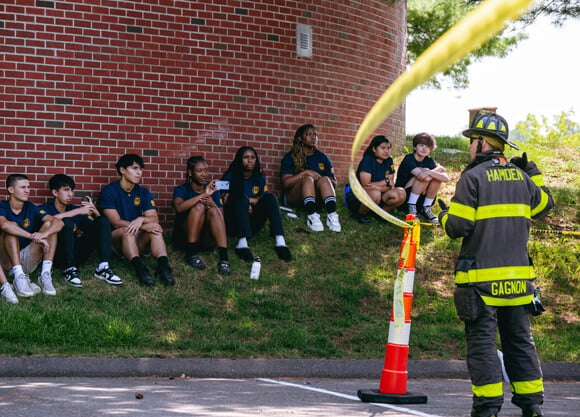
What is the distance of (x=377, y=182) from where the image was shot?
1147 cm

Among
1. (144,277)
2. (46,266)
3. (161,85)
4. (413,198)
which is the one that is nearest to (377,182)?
(413,198)

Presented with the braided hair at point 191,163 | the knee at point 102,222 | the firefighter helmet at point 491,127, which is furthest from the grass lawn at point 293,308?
the firefighter helmet at point 491,127

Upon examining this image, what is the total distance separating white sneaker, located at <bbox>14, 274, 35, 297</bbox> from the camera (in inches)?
340

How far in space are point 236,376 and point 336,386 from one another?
39.7 inches

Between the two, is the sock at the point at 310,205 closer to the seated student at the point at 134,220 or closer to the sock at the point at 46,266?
the seated student at the point at 134,220

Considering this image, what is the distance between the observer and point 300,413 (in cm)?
528

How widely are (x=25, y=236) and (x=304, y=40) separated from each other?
17.2 feet

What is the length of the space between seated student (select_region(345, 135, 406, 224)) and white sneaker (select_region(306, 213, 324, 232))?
1.91 feet

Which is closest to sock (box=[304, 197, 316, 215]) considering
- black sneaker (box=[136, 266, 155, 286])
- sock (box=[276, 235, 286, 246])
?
sock (box=[276, 235, 286, 246])

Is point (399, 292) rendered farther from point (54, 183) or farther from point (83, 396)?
point (54, 183)

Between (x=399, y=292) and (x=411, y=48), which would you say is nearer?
(x=399, y=292)

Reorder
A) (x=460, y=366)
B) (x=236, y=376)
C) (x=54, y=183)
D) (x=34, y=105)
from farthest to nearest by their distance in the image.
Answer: (x=34, y=105) → (x=54, y=183) → (x=460, y=366) → (x=236, y=376)

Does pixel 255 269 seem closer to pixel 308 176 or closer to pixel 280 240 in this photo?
pixel 280 240

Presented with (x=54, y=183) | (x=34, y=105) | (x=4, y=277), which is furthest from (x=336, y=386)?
(x=34, y=105)
